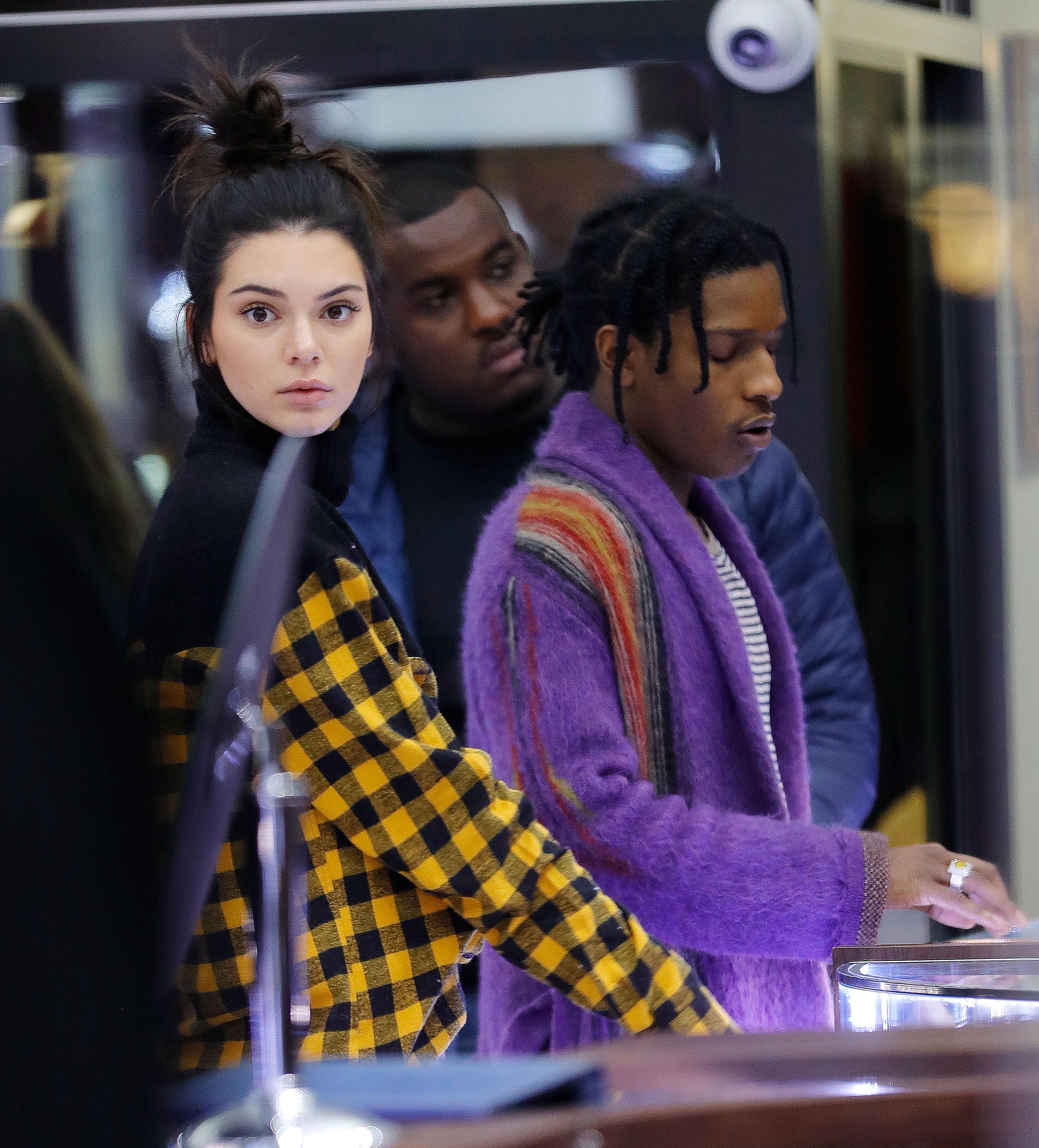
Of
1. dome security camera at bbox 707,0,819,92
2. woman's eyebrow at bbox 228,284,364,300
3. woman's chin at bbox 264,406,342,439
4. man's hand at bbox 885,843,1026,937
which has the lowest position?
man's hand at bbox 885,843,1026,937

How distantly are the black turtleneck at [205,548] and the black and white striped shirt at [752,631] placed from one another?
37 centimetres

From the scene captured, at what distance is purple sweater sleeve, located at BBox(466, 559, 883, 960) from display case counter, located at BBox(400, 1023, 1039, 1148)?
0.63m

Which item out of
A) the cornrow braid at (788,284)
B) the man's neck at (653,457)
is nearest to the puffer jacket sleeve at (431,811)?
the man's neck at (653,457)

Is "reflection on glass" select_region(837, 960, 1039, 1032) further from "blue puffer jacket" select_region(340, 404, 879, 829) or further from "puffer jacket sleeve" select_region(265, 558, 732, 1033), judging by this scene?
"blue puffer jacket" select_region(340, 404, 879, 829)

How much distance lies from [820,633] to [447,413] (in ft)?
1.49

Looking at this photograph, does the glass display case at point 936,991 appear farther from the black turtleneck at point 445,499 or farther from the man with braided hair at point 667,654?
the black turtleneck at point 445,499

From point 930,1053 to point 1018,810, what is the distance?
0.97 m

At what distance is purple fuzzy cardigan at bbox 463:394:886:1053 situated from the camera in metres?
1.34

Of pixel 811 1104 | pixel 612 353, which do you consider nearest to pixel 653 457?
pixel 612 353

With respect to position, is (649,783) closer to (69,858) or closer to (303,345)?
(303,345)

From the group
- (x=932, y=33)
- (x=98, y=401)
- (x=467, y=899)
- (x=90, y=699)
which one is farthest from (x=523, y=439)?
(x=90, y=699)

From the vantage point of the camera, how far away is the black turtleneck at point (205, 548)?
3.76 ft

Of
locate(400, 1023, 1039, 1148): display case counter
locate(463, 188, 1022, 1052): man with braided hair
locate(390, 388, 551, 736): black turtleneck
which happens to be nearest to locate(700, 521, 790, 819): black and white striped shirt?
locate(463, 188, 1022, 1052): man with braided hair

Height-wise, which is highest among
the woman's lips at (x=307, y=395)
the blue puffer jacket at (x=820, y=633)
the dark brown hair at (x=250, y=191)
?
the dark brown hair at (x=250, y=191)
